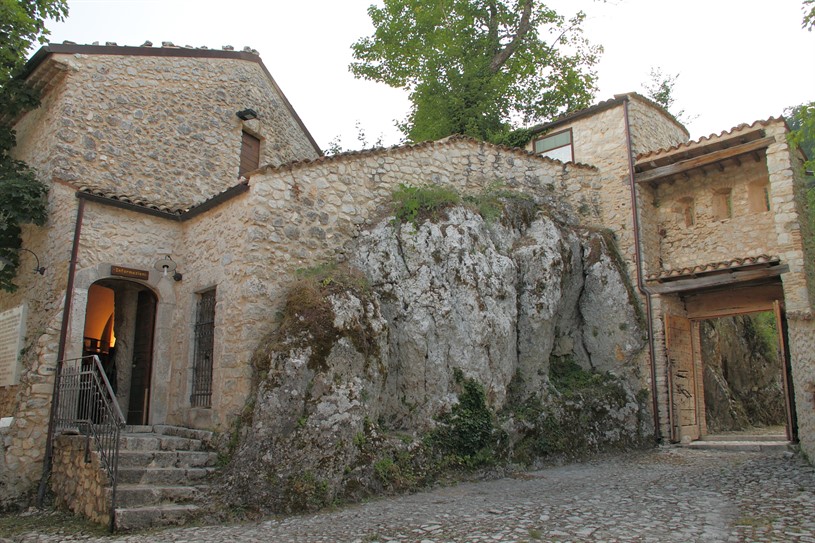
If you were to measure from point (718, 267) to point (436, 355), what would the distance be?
6.10m

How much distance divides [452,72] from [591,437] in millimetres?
12091

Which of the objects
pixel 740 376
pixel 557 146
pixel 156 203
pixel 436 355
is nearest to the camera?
pixel 436 355

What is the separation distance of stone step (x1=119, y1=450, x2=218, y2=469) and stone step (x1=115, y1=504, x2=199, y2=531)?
2.92 ft

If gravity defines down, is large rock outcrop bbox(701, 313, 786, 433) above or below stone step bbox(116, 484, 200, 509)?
above

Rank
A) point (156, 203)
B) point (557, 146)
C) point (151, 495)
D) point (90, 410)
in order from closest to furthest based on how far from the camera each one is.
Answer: point (151, 495)
point (90, 410)
point (156, 203)
point (557, 146)

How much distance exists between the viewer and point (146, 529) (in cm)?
623

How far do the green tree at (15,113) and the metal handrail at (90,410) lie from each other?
282cm

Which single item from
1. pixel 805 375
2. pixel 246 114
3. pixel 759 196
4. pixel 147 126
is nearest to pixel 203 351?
pixel 147 126

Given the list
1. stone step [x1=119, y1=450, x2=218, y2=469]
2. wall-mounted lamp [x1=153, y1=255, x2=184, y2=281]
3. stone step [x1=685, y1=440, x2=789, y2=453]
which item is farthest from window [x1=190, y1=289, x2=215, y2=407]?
stone step [x1=685, y1=440, x2=789, y2=453]

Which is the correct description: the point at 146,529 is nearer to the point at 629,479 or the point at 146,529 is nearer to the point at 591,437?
the point at 629,479

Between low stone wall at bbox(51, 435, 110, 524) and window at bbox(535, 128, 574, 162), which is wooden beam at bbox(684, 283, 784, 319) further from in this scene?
low stone wall at bbox(51, 435, 110, 524)

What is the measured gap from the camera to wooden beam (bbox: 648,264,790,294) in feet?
35.9

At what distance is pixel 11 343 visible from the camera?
9594 millimetres

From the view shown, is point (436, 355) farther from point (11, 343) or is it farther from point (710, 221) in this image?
point (710, 221)
